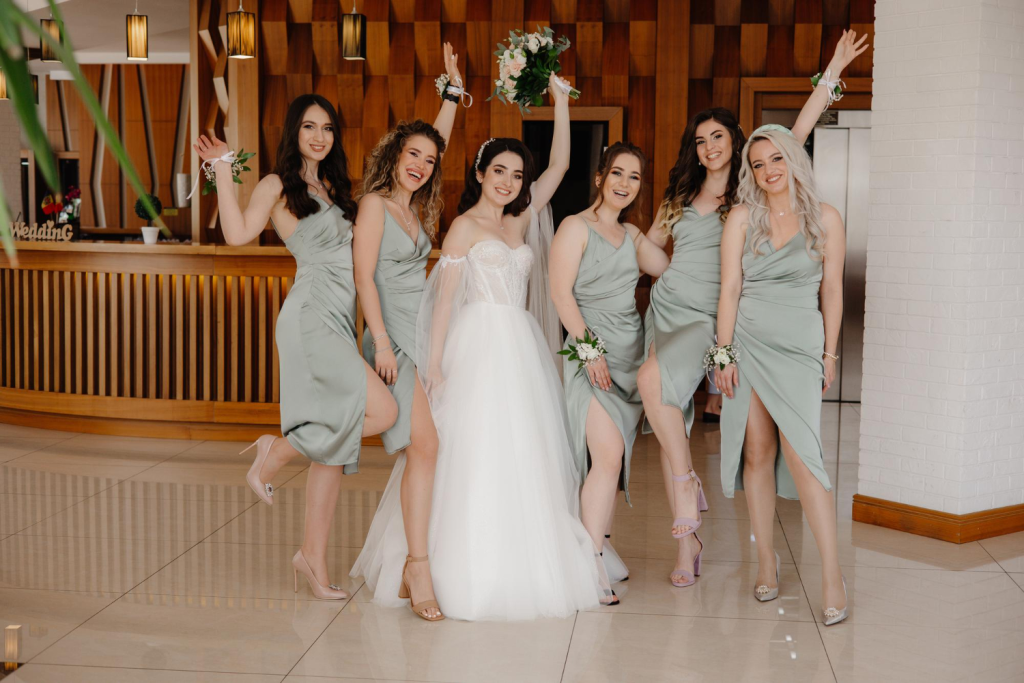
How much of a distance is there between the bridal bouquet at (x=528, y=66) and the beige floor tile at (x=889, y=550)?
2.17 metres

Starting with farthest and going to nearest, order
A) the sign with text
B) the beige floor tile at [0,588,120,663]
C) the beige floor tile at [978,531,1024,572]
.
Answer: the sign with text, the beige floor tile at [978,531,1024,572], the beige floor tile at [0,588,120,663]

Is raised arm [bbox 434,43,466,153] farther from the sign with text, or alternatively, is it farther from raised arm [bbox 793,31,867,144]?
the sign with text

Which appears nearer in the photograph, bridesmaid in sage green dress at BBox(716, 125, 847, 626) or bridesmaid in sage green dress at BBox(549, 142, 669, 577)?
bridesmaid in sage green dress at BBox(716, 125, 847, 626)

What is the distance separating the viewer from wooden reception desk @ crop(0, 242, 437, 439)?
619cm

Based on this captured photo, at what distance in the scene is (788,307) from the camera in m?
3.37

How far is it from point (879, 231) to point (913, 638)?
200 centimetres

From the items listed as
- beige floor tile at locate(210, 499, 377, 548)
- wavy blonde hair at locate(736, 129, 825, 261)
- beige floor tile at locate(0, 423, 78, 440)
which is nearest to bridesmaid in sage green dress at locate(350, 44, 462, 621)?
beige floor tile at locate(210, 499, 377, 548)

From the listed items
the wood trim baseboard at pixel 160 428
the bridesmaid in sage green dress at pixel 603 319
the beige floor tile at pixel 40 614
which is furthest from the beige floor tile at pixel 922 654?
the wood trim baseboard at pixel 160 428

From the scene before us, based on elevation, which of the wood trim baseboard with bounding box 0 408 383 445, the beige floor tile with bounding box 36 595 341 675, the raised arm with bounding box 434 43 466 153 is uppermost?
the raised arm with bounding box 434 43 466 153

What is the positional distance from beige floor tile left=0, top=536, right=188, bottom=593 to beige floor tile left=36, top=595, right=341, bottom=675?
0.26 metres

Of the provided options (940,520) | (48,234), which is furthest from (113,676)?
(48,234)

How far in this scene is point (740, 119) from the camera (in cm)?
738

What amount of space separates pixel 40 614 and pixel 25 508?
60.1 inches

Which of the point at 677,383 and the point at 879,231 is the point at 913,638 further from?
→ the point at 879,231
